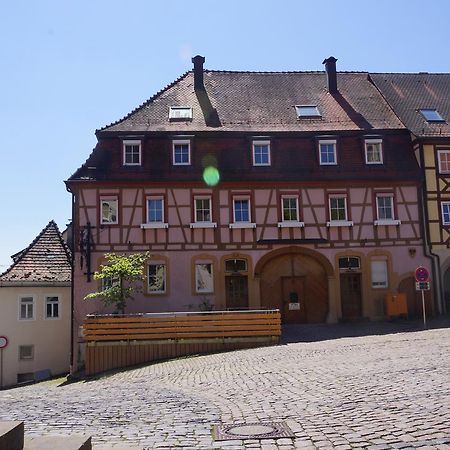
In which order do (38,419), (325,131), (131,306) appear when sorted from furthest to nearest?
(325,131)
(131,306)
(38,419)

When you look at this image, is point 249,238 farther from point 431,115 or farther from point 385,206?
point 431,115

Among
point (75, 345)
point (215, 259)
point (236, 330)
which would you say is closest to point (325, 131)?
point (215, 259)

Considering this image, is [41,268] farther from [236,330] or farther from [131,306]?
A: [236,330]

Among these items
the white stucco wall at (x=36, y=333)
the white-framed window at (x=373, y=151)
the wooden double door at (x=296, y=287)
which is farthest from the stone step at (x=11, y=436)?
the white-framed window at (x=373, y=151)

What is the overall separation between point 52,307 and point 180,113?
36.5ft

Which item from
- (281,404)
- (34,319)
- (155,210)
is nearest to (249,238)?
(155,210)

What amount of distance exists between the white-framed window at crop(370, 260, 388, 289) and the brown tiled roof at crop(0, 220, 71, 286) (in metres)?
14.2

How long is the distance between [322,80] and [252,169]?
8932 millimetres

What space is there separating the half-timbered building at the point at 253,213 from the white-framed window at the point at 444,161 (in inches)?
49.2

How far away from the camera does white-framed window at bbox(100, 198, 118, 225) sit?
2816 cm

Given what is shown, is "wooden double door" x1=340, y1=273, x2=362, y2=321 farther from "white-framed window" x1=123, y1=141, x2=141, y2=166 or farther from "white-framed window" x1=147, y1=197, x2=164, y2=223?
"white-framed window" x1=123, y1=141, x2=141, y2=166

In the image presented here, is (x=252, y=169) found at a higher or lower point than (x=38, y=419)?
higher

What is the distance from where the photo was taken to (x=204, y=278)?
28203 mm

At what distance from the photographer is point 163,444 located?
23.0 feet
